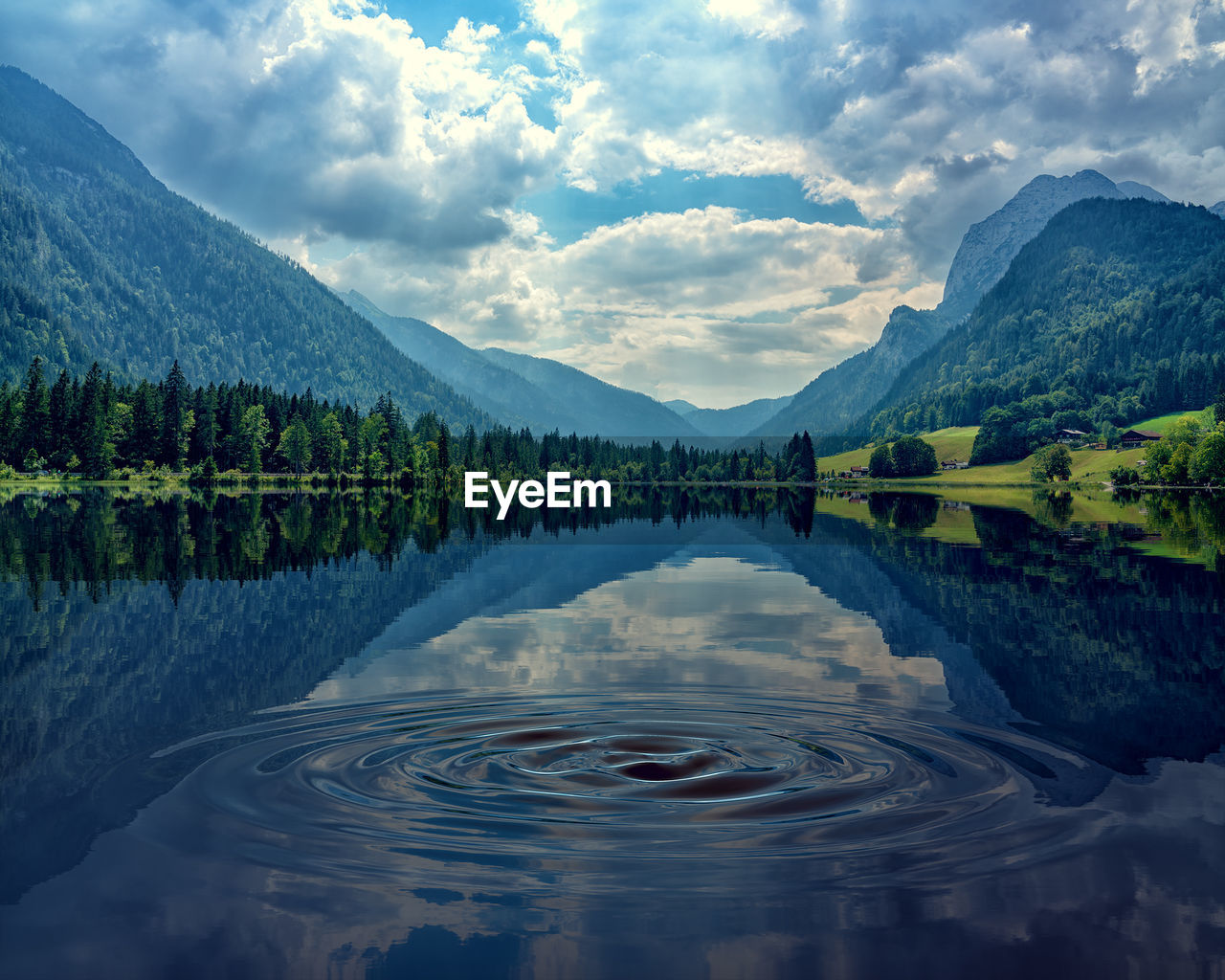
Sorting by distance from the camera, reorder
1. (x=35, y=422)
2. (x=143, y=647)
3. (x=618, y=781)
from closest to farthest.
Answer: (x=618, y=781), (x=143, y=647), (x=35, y=422)

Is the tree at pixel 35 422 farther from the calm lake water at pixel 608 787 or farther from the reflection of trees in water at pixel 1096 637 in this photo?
the reflection of trees in water at pixel 1096 637

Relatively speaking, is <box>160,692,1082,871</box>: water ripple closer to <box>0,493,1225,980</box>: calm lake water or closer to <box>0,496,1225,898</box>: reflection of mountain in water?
<box>0,493,1225,980</box>: calm lake water

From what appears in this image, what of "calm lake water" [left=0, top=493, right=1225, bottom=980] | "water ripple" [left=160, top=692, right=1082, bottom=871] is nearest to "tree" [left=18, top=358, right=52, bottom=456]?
"calm lake water" [left=0, top=493, right=1225, bottom=980]

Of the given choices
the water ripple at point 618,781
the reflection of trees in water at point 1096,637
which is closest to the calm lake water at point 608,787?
the water ripple at point 618,781

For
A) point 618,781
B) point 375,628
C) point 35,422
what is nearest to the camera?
point 618,781

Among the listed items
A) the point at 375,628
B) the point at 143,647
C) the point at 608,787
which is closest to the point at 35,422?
the point at 375,628

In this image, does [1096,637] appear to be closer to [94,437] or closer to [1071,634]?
[1071,634]

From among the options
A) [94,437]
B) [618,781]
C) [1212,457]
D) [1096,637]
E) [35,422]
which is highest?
[35,422]

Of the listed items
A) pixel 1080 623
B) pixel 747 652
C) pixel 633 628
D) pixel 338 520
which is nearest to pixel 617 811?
pixel 747 652
